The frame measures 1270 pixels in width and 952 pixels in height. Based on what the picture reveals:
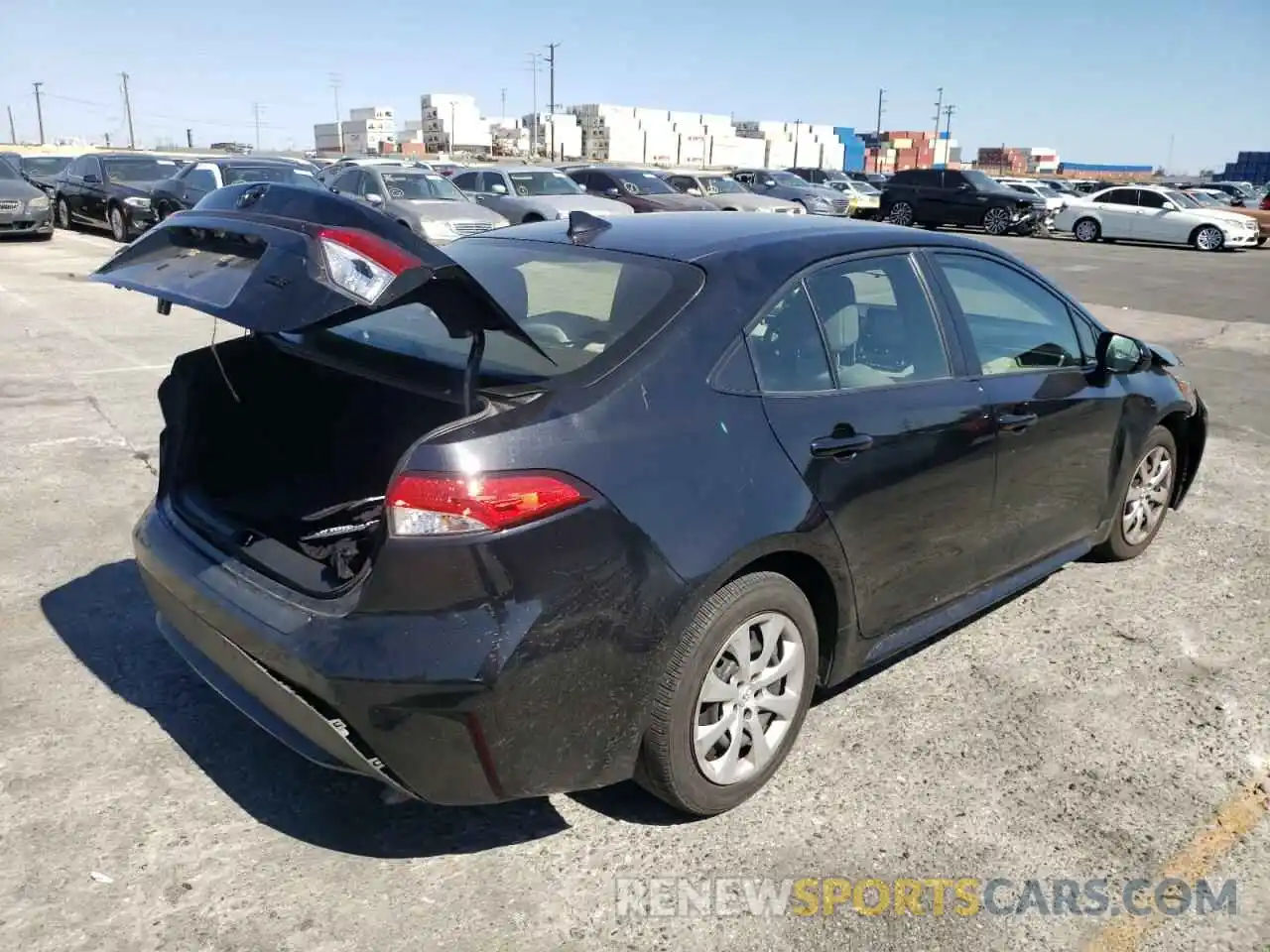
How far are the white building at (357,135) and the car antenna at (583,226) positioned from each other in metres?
112

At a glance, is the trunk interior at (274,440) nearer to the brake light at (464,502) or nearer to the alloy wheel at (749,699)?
the brake light at (464,502)

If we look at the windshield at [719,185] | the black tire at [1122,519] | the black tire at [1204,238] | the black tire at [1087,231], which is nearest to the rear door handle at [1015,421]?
the black tire at [1122,519]

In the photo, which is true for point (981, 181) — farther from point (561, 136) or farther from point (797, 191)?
point (561, 136)

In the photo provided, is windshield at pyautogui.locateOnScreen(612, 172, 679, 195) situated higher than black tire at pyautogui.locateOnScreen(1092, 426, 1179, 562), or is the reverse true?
windshield at pyautogui.locateOnScreen(612, 172, 679, 195)

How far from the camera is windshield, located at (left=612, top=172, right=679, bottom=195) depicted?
21781 mm

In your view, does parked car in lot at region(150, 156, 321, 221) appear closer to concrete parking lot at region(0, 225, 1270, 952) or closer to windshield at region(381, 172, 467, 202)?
windshield at region(381, 172, 467, 202)

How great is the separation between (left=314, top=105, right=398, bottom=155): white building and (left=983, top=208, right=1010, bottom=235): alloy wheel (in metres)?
89.8

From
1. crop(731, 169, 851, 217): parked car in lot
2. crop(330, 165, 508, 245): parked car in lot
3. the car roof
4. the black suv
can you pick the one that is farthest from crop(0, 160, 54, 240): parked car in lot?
the black suv

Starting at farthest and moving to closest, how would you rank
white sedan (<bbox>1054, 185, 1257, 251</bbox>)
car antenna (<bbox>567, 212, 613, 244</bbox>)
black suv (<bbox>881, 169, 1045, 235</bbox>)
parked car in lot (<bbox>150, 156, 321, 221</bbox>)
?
black suv (<bbox>881, 169, 1045, 235</bbox>), white sedan (<bbox>1054, 185, 1257, 251</bbox>), parked car in lot (<bbox>150, 156, 321, 221</bbox>), car antenna (<bbox>567, 212, 613, 244</bbox>)

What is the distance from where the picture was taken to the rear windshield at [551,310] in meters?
2.77

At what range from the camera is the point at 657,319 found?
2.78 meters

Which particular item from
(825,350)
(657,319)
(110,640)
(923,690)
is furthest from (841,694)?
(110,640)

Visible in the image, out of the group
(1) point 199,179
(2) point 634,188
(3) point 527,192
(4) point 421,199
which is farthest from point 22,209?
(2) point 634,188

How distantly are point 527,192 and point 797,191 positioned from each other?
38.8ft
